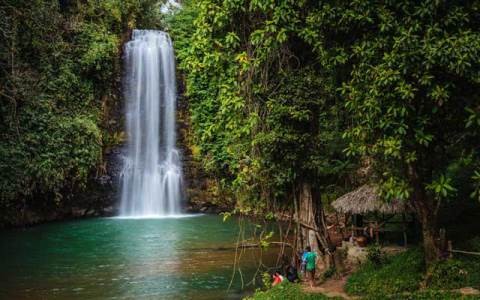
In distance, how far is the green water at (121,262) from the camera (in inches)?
462

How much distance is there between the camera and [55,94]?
24.2 meters

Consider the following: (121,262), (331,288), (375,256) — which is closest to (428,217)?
(375,256)

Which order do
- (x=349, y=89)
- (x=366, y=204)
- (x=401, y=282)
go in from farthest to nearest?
(x=366, y=204)
(x=401, y=282)
(x=349, y=89)

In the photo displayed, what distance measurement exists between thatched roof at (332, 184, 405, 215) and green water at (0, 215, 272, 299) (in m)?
3.14

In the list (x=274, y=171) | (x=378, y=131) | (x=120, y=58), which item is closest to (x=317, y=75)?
(x=274, y=171)

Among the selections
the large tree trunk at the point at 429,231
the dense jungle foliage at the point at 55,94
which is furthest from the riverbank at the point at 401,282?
the dense jungle foliage at the point at 55,94

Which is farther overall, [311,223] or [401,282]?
[311,223]

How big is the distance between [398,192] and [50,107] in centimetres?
1962

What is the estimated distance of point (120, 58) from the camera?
1146 inches

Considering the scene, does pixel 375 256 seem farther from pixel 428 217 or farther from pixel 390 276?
pixel 428 217

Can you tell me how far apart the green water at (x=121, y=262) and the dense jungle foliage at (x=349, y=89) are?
8.41 ft

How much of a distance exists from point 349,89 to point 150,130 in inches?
860

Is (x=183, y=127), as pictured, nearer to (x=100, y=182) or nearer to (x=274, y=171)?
(x=100, y=182)

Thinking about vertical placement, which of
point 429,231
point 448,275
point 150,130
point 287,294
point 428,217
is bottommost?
point 287,294
